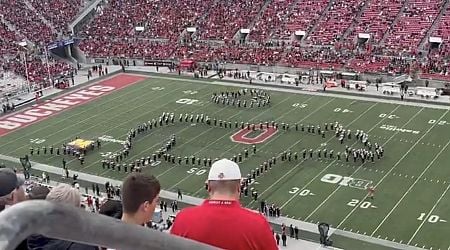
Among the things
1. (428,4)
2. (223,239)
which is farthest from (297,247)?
(428,4)

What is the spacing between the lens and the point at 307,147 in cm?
2428

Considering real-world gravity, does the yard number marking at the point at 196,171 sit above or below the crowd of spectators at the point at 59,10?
below

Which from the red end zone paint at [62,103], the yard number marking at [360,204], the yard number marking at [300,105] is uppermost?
the yard number marking at [360,204]

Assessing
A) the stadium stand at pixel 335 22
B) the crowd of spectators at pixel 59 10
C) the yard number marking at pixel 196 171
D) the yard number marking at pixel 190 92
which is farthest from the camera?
the crowd of spectators at pixel 59 10

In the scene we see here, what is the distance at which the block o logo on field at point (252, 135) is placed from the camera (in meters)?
25.5

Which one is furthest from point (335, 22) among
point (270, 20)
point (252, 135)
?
point (252, 135)

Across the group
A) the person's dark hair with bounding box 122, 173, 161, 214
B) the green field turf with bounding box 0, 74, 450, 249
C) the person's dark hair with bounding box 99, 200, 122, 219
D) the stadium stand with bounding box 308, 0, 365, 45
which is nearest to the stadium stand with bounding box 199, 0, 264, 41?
the stadium stand with bounding box 308, 0, 365, 45

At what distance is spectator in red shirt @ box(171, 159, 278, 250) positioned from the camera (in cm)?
268

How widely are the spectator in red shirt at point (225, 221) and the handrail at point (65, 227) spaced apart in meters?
1.20

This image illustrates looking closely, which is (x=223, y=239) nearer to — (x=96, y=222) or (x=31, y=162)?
(x=96, y=222)

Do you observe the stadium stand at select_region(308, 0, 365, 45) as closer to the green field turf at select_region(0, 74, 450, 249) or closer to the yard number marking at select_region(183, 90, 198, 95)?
the green field turf at select_region(0, 74, 450, 249)

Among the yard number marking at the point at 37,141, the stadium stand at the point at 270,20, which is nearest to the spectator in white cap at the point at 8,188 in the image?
the yard number marking at the point at 37,141

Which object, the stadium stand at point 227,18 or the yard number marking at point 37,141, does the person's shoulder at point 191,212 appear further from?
the stadium stand at point 227,18

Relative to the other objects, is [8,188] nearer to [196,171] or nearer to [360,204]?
[360,204]
